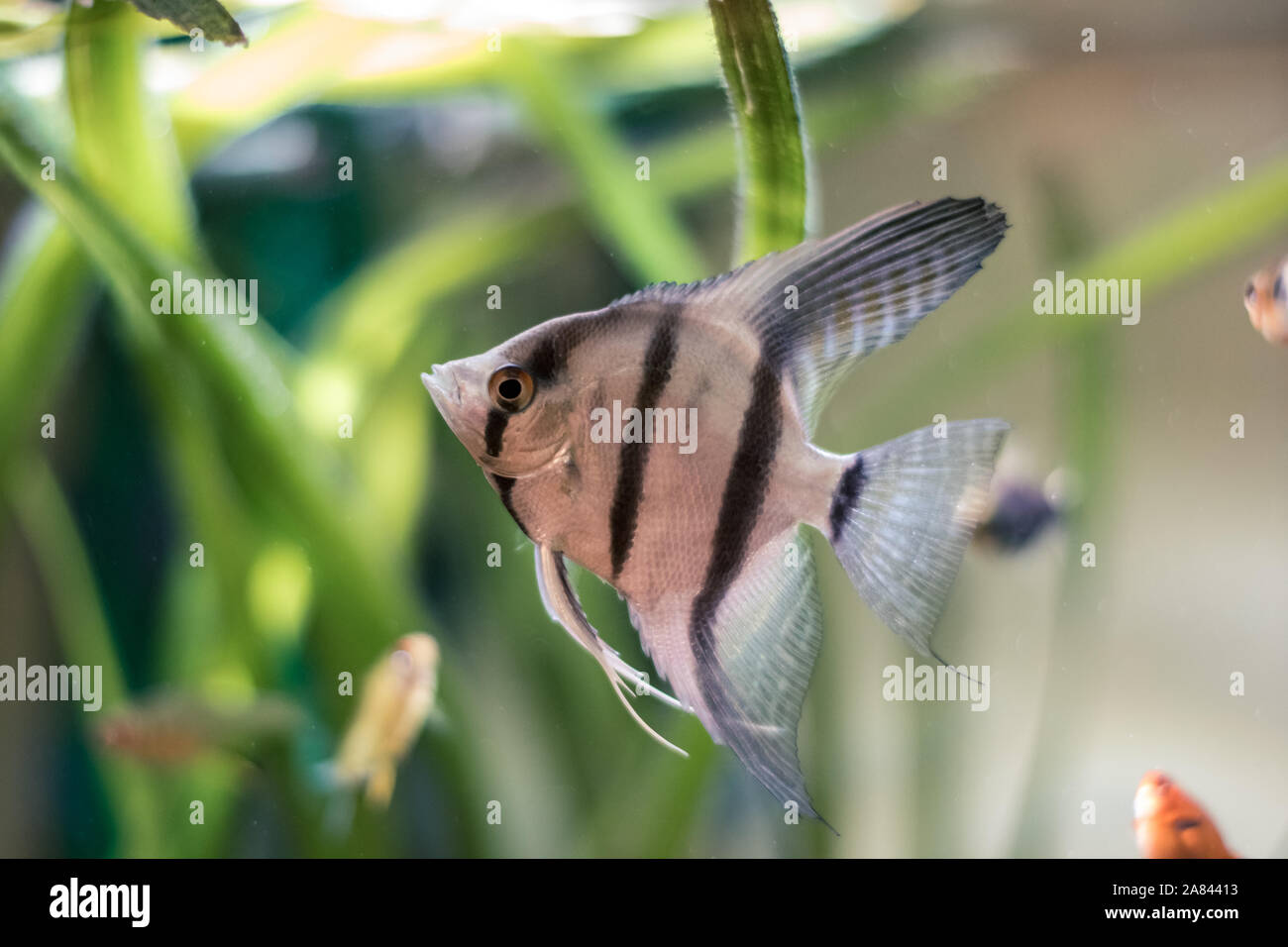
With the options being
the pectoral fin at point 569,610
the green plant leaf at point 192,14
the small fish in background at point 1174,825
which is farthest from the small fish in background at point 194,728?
the small fish in background at point 1174,825

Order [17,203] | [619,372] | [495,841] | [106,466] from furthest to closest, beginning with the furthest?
1. [106,466]
2. [17,203]
3. [495,841]
4. [619,372]

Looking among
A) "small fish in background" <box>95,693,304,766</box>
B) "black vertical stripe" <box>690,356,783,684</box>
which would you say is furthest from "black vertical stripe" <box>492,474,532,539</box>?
"small fish in background" <box>95,693,304,766</box>

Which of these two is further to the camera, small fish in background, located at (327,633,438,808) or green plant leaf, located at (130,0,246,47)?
small fish in background, located at (327,633,438,808)

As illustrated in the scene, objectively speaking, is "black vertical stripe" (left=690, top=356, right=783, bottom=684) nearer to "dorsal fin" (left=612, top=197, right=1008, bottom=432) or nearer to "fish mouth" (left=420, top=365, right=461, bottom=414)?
"dorsal fin" (left=612, top=197, right=1008, bottom=432)

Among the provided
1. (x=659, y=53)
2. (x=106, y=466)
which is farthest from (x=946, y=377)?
(x=106, y=466)

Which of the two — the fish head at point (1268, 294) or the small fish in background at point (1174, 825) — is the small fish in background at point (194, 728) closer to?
the small fish in background at point (1174, 825)

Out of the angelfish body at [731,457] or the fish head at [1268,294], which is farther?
the fish head at [1268,294]
